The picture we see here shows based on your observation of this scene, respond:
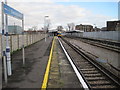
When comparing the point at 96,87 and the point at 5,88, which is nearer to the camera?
the point at 5,88

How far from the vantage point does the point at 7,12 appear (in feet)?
17.0

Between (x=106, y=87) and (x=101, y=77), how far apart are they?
1.21m

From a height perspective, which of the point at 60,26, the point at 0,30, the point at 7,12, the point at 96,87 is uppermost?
the point at 60,26

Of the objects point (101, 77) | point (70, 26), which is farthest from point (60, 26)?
point (101, 77)

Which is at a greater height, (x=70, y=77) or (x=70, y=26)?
(x=70, y=26)

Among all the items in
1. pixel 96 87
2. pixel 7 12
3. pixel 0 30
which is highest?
pixel 7 12

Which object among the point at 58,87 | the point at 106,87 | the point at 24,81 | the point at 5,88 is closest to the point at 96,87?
the point at 106,87

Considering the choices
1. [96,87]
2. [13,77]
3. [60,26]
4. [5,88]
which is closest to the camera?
[5,88]

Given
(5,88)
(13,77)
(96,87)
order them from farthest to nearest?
(13,77), (96,87), (5,88)

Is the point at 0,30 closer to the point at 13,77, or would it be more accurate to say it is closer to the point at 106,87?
the point at 13,77

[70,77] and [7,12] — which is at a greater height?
[7,12]

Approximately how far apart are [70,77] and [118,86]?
2.04 m

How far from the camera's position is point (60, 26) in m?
136

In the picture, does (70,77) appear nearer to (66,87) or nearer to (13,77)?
(66,87)
